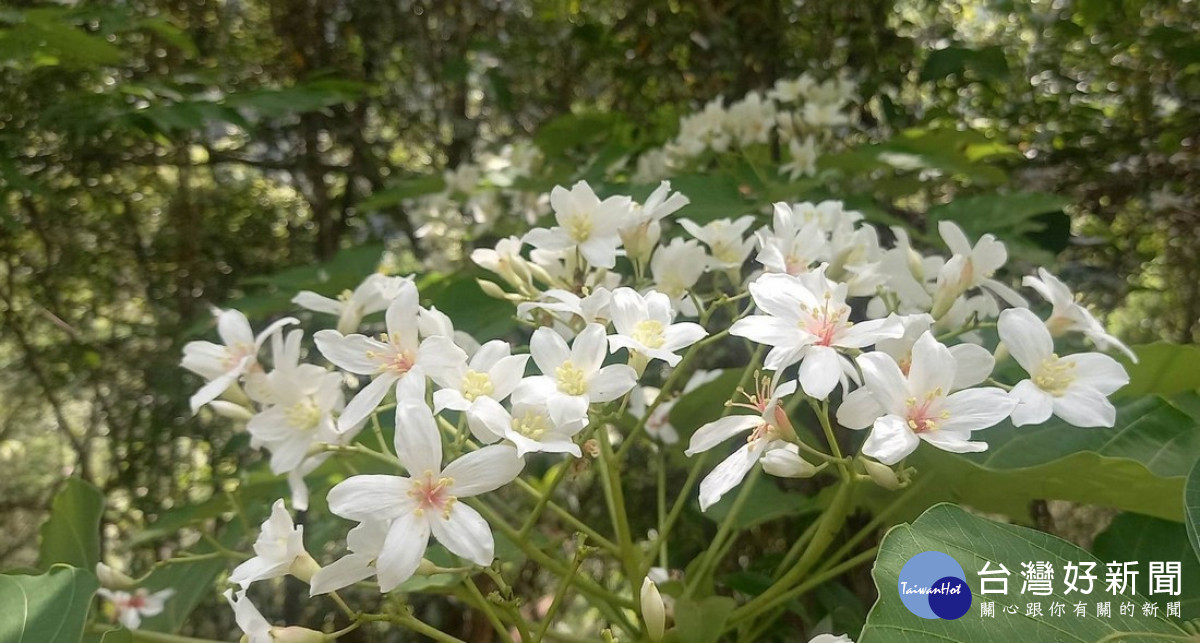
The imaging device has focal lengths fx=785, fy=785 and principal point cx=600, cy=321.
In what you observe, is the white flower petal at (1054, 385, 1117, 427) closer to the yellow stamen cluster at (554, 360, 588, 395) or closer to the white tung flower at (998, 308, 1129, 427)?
the white tung flower at (998, 308, 1129, 427)

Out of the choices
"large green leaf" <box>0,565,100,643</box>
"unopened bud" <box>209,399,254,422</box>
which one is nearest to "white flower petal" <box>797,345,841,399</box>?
"unopened bud" <box>209,399,254,422</box>

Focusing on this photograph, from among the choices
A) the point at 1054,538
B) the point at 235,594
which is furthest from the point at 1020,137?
the point at 235,594

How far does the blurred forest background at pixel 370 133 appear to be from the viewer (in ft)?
6.10

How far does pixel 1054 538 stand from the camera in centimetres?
65

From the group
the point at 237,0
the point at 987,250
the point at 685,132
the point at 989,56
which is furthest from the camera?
the point at 237,0

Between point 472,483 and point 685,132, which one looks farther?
point 685,132

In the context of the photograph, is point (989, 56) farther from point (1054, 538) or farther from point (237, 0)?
point (237, 0)

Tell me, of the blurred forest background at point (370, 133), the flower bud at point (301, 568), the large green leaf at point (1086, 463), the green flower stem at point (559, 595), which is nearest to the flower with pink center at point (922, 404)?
the large green leaf at point (1086, 463)

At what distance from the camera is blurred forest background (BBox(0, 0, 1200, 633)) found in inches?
73.2

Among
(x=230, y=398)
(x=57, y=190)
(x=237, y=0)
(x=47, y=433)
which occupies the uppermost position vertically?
(x=230, y=398)

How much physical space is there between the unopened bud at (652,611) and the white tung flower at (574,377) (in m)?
0.17

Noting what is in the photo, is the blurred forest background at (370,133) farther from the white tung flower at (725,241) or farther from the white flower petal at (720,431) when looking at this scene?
the white flower petal at (720,431)

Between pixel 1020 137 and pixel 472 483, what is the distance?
199cm

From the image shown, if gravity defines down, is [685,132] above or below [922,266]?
below
